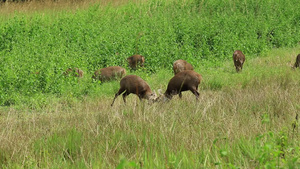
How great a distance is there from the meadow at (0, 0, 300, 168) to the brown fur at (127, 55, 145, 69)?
26 cm

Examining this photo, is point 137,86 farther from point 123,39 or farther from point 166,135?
point 123,39

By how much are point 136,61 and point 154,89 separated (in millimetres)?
2290

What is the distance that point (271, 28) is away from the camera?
1588cm

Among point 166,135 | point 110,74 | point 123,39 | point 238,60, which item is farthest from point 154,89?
point 166,135

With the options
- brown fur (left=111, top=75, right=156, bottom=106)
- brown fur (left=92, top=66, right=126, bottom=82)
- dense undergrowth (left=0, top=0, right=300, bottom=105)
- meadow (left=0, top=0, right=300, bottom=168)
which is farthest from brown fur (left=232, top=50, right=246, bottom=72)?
brown fur (left=111, top=75, right=156, bottom=106)

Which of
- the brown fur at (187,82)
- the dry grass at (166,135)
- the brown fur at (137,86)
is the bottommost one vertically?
the brown fur at (137,86)

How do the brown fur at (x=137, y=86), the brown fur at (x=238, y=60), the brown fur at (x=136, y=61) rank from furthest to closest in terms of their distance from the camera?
the brown fur at (x=136, y=61) < the brown fur at (x=238, y=60) < the brown fur at (x=137, y=86)

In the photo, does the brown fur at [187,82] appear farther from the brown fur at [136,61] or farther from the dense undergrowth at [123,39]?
the brown fur at [136,61]

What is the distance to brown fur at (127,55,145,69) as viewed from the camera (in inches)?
443

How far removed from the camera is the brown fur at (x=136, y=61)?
11.3 metres

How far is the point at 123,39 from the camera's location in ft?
41.7

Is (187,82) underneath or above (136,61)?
above

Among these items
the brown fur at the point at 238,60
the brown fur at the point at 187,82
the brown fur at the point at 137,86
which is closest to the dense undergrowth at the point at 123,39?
the brown fur at the point at 238,60

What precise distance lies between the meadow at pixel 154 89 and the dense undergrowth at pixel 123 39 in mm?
43
